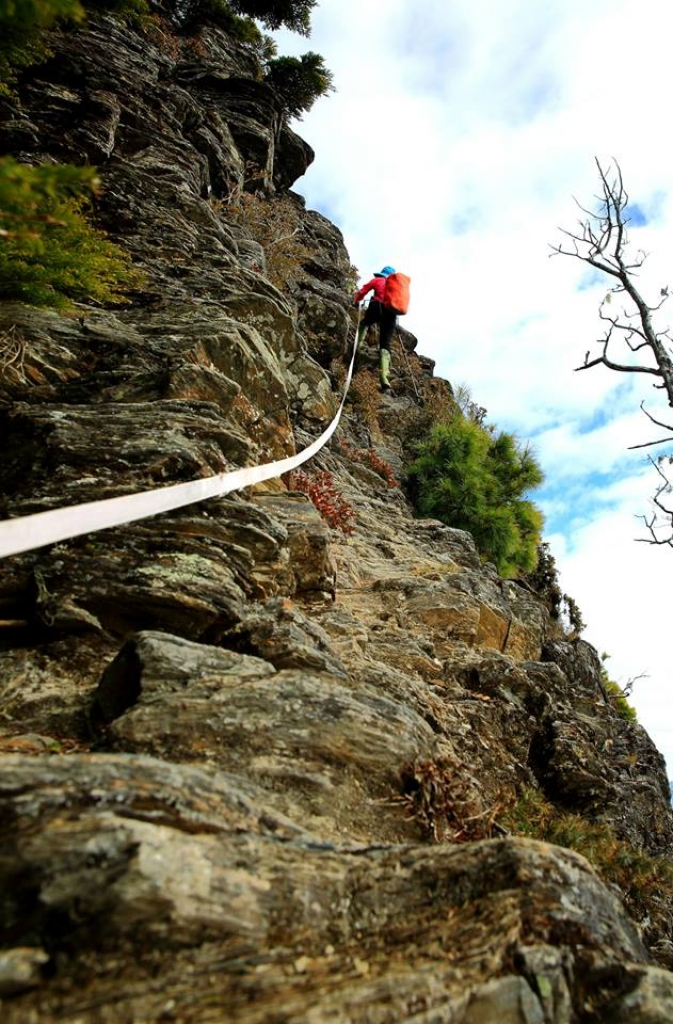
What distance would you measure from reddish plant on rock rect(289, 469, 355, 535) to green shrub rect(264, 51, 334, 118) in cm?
1996

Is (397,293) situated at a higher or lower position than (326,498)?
higher

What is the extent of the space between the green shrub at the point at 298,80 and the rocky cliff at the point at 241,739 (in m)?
16.6

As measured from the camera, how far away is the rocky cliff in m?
1.77

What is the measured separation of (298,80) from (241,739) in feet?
93.0

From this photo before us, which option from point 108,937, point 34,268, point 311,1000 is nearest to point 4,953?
point 108,937

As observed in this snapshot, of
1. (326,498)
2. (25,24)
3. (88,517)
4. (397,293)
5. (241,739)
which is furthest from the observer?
(397,293)

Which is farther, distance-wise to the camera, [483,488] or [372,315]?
[483,488]

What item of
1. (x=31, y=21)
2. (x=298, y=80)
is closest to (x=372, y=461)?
(x=31, y=21)

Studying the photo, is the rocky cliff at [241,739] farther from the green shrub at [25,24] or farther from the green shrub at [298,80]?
the green shrub at [298,80]

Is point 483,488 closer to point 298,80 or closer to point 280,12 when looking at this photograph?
point 298,80

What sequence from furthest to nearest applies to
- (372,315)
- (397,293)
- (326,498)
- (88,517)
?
(372,315) → (397,293) → (326,498) → (88,517)

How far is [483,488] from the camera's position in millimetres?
16484

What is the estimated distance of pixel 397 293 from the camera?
12.6m

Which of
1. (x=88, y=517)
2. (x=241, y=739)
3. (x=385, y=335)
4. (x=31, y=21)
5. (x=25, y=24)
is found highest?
(x=385, y=335)
